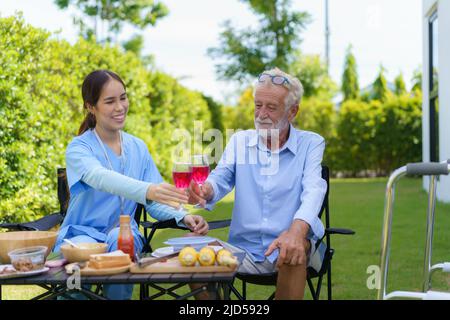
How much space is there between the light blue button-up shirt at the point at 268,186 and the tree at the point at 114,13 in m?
17.1

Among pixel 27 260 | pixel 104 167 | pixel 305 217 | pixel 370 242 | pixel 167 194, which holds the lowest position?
pixel 370 242

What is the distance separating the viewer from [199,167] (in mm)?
2752

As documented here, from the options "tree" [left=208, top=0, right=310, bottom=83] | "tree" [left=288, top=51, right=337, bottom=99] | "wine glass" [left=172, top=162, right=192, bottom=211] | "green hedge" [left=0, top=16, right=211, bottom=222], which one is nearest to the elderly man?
"wine glass" [left=172, top=162, right=192, bottom=211]

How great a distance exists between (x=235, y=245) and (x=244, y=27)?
18.5 m

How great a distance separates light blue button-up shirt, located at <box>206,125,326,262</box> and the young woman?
362 millimetres

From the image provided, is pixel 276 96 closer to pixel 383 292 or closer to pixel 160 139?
pixel 383 292

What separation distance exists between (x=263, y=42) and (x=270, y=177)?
17845mm

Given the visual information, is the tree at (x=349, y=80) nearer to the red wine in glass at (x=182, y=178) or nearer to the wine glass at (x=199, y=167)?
the wine glass at (x=199, y=167)

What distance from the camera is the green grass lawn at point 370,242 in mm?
4676

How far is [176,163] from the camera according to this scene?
2.71 metres

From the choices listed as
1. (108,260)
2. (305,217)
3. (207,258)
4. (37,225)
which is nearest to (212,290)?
(207,258)

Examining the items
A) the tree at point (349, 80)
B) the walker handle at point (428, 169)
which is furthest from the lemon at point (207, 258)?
the tree at point (349, 80)

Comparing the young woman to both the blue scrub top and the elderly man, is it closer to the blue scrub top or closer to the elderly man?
the blue scrub top

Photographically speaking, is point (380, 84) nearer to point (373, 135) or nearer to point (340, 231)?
point (373, 135)
